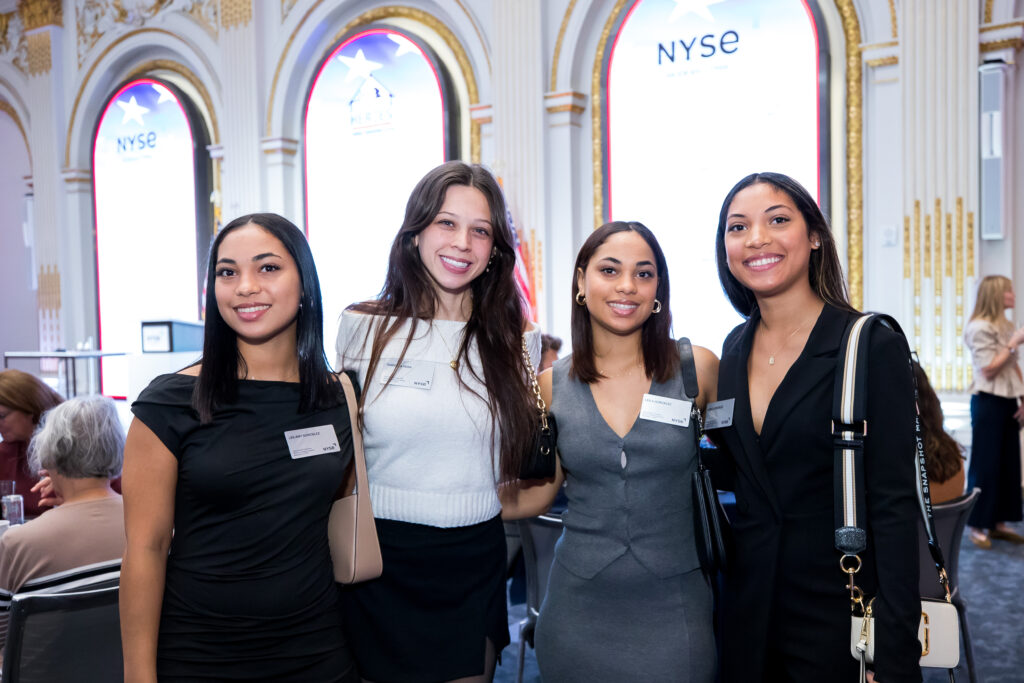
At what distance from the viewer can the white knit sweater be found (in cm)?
159

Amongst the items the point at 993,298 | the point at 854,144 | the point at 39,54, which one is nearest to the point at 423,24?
the point at 854,144

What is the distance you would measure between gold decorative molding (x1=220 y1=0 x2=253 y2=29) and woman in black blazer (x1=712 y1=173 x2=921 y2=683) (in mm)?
7756

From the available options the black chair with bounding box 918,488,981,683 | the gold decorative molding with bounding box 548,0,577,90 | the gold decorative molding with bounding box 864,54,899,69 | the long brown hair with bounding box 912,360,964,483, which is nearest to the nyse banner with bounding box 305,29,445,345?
the gold decorative molding with bounding box 548,0,577,90

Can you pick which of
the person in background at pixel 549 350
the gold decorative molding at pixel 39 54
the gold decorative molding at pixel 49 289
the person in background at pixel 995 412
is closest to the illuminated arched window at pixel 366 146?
the person in background at pixel 549 350

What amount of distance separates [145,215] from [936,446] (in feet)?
29.8

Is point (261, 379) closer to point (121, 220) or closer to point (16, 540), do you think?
point (16, 540)

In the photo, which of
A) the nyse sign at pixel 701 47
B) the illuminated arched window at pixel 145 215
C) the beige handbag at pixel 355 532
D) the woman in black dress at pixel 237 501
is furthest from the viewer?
the illuminated arched window at pixel 145 215

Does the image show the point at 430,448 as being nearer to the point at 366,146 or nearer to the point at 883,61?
the point at 883,61

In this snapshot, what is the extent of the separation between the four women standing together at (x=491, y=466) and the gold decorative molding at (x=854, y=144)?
4262 millimetres

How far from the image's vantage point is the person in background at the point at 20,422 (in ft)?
10.4

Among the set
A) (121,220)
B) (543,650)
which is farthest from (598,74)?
(121,220)

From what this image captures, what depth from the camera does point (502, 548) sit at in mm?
1694

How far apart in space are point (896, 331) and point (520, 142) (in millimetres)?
5456

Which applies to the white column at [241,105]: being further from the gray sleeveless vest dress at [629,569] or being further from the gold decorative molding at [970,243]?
the gray sleeveless vest dress at [629,569]
